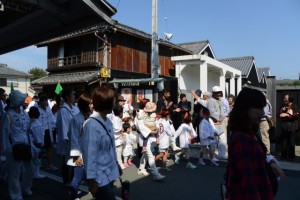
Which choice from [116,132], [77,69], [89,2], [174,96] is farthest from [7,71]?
[89,2]

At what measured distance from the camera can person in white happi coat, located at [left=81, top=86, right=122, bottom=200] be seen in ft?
9.24

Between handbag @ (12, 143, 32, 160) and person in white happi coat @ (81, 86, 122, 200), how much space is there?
218 centimetres

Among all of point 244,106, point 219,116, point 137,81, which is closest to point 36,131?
point 219,116

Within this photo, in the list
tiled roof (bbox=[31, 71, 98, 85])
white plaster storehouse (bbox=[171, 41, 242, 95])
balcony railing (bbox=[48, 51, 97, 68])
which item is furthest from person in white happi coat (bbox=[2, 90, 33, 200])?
balcony railing (bbox=[48, 51, 97, 68])

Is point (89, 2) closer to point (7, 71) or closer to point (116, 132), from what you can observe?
point (116, 132)

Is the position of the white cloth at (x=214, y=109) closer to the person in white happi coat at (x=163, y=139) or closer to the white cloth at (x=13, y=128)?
the person in white happi coat at (x=163, y=139)

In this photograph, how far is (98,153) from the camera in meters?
2.88

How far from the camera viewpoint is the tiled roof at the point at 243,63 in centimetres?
2803

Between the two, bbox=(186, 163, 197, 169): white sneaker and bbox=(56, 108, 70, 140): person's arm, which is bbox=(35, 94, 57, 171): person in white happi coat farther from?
bbox=(186, 163, 197, 169): white sneaker

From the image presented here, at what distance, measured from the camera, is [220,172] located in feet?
21.7

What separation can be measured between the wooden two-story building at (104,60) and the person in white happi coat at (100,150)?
12241mm

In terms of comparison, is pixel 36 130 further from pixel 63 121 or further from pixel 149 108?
pixel 149 108

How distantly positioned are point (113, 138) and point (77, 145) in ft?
4.87

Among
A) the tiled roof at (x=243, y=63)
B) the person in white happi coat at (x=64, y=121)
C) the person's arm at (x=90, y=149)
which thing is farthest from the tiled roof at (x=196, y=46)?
the person's arm at (x=90, y=149)
